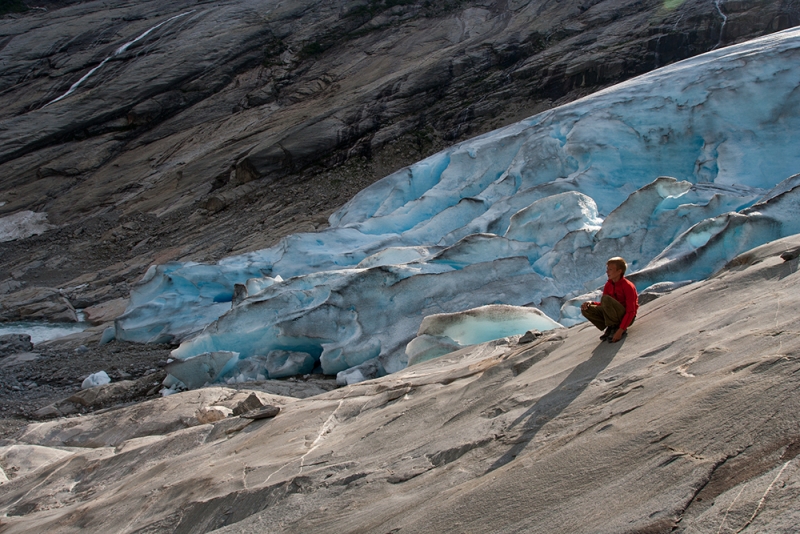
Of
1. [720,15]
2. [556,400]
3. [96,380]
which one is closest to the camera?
[556,400]

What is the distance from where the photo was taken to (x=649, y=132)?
12430 millimetres

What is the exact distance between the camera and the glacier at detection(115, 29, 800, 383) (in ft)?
29.8

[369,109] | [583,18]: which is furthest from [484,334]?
[583,18]

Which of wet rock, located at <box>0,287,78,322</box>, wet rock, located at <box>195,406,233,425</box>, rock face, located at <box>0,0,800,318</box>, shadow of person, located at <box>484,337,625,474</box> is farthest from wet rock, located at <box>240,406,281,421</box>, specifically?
rock face, located at <box>0,0,800,318</box>

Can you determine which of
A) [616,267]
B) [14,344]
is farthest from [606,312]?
[14,344]

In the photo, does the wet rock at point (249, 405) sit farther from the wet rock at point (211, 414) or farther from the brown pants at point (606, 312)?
the brown pants at point (606, 312)

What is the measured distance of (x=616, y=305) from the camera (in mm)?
4176

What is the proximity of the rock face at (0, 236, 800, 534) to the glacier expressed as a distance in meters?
2.98

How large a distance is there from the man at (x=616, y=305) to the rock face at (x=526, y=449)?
148 mm

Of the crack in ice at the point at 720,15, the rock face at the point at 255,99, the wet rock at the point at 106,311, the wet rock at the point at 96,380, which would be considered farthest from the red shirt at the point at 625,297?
the crack in ice at the point at 720,15

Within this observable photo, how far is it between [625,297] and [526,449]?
4.89 ft

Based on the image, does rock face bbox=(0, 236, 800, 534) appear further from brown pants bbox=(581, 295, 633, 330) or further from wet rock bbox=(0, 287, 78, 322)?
wet rock bbox=(0, 287, 78, 322)

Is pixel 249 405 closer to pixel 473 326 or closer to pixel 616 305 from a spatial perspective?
pixel 473 326

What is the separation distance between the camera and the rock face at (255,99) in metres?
19.4
